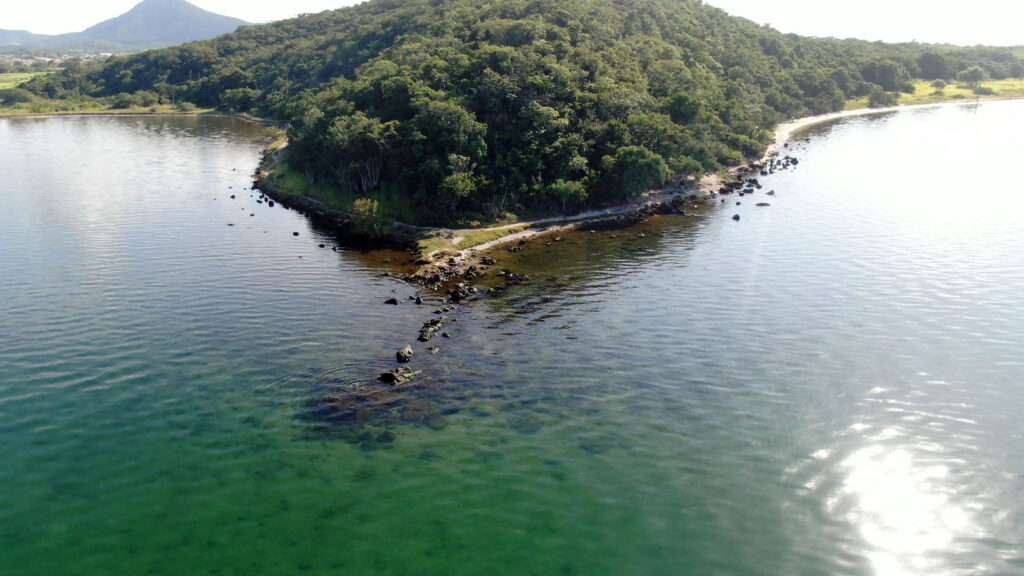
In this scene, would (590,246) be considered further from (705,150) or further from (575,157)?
(705,150)

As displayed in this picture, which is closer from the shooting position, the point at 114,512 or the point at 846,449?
the point at 114,512

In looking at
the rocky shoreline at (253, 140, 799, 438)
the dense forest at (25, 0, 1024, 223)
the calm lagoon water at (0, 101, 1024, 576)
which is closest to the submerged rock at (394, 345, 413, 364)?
the rocky shoreline at (253, 140, 799, 438)

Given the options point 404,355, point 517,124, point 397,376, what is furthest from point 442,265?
point 517,124

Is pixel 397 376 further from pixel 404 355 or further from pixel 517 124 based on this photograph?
pixel 517 124

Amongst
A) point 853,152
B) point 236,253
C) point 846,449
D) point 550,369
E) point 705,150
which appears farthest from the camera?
point 853,152

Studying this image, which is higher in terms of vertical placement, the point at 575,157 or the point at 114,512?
the point at 575,157

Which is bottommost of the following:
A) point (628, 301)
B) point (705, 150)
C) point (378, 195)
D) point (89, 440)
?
point (89, 440)

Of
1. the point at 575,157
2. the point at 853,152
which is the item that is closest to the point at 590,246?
the point at 575,157

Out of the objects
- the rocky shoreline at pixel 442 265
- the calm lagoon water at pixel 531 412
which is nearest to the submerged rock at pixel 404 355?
the rocky shoreline at pixel 442 265

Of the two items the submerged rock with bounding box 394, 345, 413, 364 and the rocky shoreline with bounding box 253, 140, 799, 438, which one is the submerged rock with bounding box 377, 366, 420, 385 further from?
the submerged rock with bounding box 394, 345, 413, 364
